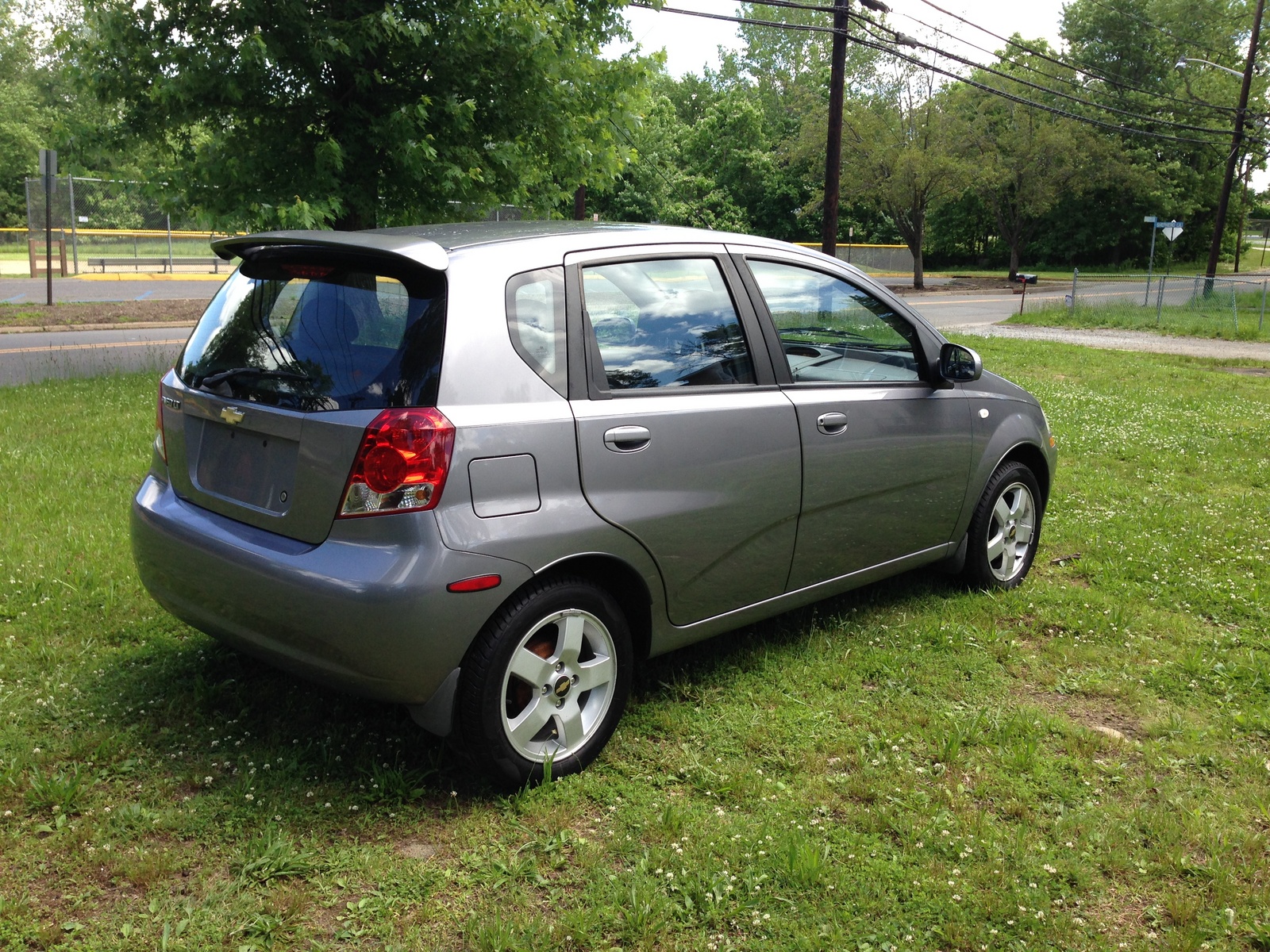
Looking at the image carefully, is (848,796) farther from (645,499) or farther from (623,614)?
(645,499)

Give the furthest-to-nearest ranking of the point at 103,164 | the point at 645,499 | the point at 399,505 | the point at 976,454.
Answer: the point at 103,164 < the point at 976,454 < the point at 645,499 < the point at 399,505

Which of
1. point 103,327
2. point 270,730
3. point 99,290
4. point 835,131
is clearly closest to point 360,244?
point 270,730

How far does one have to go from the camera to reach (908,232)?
136 feet

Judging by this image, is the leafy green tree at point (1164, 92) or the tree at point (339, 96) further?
the leafy green tree at point (1164, 92)

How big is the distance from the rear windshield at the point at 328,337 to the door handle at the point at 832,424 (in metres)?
1.67

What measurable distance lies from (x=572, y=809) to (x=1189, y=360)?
16473 mm

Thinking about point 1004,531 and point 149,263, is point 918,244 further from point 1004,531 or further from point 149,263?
point 1004,531

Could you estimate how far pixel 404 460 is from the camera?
293cm

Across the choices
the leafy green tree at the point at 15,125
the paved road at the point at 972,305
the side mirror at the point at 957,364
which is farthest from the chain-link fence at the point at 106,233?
the side mirror at the point at 957,364

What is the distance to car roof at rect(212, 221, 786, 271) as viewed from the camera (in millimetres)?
3170

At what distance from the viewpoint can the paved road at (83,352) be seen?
38.9 ft

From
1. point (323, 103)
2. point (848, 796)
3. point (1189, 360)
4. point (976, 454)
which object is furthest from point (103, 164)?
point (1189, 360)

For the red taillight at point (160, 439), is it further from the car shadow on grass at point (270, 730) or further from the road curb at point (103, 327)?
the road curb at point (103, 327)

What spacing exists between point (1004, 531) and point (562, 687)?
2875 mm
